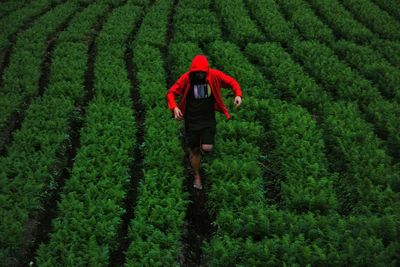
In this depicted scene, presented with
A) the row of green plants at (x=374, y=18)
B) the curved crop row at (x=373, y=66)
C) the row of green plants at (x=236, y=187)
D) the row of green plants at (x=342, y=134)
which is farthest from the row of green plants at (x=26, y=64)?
the row of green plants at (x=374, y=18)

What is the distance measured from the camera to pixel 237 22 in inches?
565

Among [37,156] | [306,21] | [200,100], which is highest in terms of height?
[200,100]

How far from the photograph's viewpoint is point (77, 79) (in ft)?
35.8

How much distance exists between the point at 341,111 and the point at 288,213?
372 centimetres

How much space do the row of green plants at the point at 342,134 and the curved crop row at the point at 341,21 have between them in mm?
3126

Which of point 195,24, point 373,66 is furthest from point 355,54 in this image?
point 195,24

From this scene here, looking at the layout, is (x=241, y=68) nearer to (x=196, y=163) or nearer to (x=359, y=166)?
(x=196, y=163)

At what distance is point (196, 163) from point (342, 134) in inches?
118

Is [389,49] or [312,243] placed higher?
[389,49]

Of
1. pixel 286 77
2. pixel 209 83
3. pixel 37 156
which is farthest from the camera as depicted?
pixel 286 77

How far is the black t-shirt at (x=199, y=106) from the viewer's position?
653 centimetres

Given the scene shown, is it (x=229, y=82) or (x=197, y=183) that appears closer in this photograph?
(x=229, y=82)

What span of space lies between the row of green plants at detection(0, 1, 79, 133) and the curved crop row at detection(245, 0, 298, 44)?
288 inches

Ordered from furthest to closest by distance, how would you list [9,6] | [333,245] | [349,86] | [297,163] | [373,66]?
[9,6] < [373,66] < [349,86] < [297,163] < [333,245]
